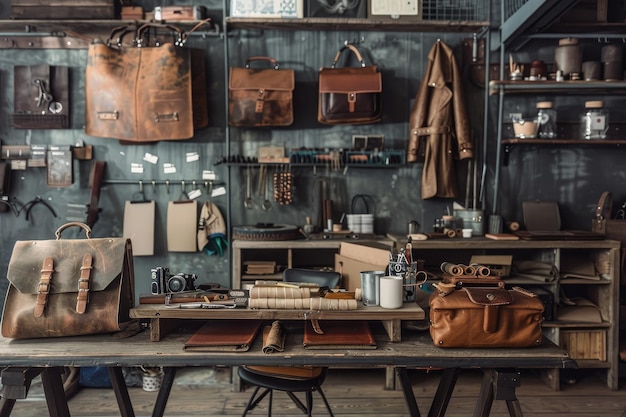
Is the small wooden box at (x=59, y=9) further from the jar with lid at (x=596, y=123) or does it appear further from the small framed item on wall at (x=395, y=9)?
the jar with lid at (x=596, y=123)

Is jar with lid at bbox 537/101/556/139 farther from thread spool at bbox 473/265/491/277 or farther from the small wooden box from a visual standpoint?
the small wooden box

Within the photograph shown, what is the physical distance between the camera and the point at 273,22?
159 inches

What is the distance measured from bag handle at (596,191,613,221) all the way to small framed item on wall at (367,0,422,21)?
1.90m

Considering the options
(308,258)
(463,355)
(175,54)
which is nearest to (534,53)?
(308,258)

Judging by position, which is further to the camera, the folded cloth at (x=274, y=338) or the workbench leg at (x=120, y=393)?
the workbench leg at (x=120, y=393)

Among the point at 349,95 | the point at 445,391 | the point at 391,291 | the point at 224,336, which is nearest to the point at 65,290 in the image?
the point at 224,336

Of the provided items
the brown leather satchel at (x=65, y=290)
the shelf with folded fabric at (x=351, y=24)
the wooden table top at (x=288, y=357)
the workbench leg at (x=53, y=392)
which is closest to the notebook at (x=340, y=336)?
the wooden table top at (x=288, y=357)

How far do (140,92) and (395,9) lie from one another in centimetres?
198

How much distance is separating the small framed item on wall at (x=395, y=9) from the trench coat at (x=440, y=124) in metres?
0.29

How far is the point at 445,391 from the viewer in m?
2.37

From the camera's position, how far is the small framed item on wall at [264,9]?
159 inches

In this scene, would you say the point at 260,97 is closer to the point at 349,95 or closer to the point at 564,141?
the point at 349,95

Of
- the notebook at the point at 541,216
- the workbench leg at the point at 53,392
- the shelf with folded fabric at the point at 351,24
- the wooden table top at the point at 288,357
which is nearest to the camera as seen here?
the wooden table top at the point at 288,357

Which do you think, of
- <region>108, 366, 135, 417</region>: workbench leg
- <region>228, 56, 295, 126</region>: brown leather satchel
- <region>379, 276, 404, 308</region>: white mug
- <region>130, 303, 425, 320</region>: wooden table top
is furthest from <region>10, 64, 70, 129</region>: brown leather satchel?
<region>379, 276, 404, 308</region>: white mug
